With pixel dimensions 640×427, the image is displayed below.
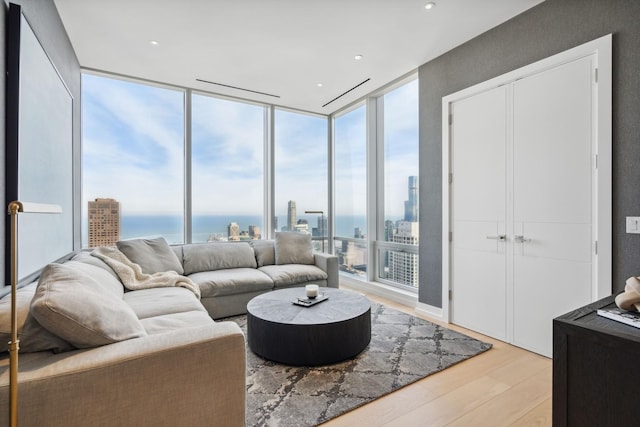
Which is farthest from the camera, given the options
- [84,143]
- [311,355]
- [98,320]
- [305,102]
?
[305,102]

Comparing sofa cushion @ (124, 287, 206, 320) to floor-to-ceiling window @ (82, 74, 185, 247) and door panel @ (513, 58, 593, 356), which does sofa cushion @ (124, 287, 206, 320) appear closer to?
floor-to-ceiling window @ (82, 74, 185, 247)

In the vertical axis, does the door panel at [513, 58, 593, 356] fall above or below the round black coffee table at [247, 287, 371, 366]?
above

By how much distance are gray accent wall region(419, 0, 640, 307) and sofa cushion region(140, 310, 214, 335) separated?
2.41m

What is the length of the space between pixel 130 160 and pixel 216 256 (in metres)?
1.58

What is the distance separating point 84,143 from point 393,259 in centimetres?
405

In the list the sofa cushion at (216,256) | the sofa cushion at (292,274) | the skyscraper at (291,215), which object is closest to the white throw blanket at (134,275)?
the sofa cushion at (216,256)

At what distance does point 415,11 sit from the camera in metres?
2.54

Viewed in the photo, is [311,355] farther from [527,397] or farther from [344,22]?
[344,22]

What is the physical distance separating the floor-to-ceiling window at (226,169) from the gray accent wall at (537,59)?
242 centimetres

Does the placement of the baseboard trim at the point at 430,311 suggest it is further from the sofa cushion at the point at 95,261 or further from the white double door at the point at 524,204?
the sofa cushion at the point at 95,261

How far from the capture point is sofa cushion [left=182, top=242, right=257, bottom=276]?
375cm

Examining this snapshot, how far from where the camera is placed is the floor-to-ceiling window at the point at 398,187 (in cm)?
391

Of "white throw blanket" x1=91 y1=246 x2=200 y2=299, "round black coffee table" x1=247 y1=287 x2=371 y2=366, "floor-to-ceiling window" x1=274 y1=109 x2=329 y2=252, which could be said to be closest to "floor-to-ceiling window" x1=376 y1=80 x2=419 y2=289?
"floor-to-ceiling window" x1=274 y1=109 x2=329 y2=252

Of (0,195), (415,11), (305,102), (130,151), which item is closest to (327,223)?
(305,102)
